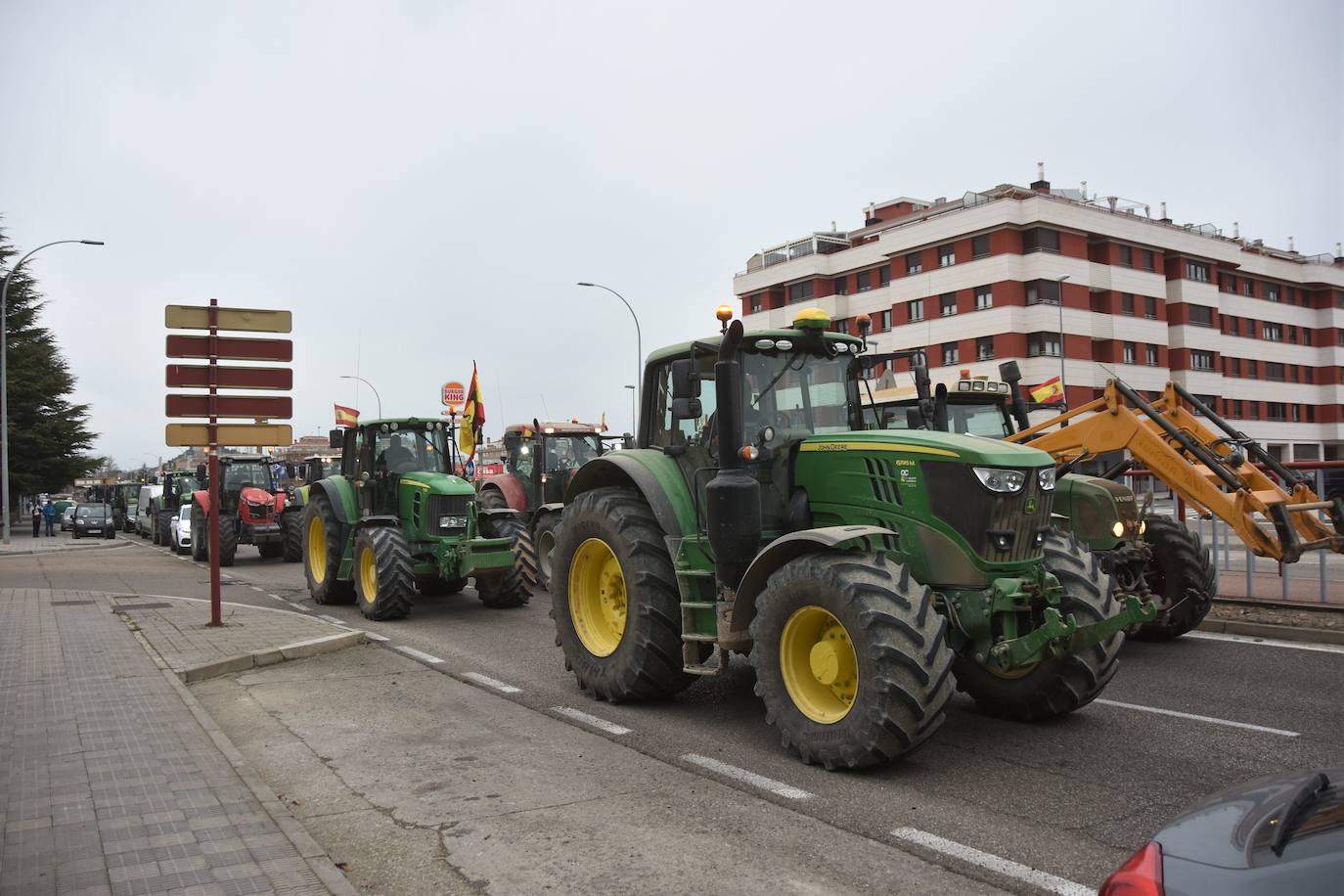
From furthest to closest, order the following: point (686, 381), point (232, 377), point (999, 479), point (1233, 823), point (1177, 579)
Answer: point (232, 377), point (1177, 579), point (686, 381), point (999, 479), point (1233, 823)

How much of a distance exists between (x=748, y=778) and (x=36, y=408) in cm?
5059

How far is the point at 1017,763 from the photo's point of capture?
18.3 ft

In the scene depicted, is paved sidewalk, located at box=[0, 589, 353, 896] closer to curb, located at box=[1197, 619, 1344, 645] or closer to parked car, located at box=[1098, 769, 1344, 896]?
parked car, located at box=[1098, 769, 1344, 896]

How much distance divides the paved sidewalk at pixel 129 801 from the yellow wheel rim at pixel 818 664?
2.71 meters

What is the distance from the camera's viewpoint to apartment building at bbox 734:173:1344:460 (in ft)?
156

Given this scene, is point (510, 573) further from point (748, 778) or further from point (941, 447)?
point (941, 447)

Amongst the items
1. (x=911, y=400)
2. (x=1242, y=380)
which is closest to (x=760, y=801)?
(x=911, y=400)

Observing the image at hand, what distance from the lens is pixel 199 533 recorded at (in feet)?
73.4

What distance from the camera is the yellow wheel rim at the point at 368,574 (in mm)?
12305

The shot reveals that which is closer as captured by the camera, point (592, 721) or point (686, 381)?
point (686, 381)

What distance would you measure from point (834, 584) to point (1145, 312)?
53.3 metres

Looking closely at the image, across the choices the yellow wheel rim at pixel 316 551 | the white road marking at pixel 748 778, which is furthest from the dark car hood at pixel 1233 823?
the yellow wheel rim at pixel 316 551

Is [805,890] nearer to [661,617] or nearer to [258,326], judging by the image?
[661,617]

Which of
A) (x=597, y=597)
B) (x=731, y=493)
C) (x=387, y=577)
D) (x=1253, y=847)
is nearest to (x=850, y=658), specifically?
(x=731, y=493)
